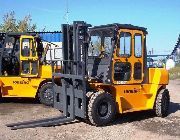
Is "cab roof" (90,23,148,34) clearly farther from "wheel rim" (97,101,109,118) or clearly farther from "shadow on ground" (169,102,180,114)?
"shadow on ground" (169,102,180,114)

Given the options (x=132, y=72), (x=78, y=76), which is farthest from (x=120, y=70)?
(x=78, y=76)

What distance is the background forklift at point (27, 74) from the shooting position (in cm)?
1199

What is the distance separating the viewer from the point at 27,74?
476 inches

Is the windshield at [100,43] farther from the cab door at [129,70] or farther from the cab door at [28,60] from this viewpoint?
the cab door at [28,60]

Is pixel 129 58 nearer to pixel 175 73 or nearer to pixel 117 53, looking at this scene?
pixel 117 53

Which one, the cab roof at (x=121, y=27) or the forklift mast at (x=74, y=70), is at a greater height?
the cab roof at (x=121, y=27)

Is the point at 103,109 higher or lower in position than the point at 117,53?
lower

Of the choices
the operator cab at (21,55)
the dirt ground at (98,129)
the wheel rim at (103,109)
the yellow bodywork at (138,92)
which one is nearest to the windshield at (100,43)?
the yellow bodywork at (138,92)

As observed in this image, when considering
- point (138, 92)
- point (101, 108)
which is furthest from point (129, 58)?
point (101, 108)

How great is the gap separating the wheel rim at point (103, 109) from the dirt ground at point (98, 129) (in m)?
0.33

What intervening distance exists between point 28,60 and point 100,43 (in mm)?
3266

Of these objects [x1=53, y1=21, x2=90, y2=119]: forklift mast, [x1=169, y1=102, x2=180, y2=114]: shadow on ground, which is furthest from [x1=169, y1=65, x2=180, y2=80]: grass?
[x1=53, y1=21, x2=90, y2=119]: forklift mast

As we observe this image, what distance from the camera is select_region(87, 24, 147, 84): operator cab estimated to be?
9.23 m

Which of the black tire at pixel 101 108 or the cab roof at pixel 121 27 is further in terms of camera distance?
the cab roof at pixel 121 27
